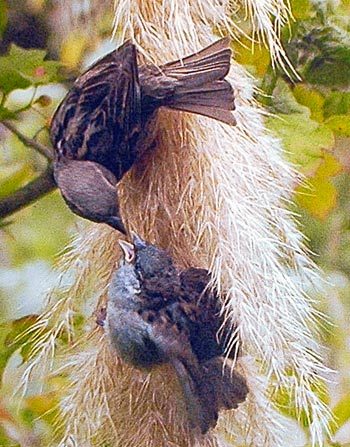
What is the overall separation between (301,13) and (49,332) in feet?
1.10

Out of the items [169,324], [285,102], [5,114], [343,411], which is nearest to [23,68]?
[5,114]

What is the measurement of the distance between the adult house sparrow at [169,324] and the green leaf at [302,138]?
17cm

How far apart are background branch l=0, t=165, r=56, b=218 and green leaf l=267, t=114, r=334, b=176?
0.71ft

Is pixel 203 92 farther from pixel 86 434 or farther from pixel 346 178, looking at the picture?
pixel 346 178

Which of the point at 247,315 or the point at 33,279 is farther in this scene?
the point at 33,279

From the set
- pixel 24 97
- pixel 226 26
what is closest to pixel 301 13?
pixel 226 26

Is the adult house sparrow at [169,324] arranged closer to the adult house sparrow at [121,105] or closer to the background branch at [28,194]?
the adult house sparrow at [121,105]

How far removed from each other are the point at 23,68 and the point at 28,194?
113mm

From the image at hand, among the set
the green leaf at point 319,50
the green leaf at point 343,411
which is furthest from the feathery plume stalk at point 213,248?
the green leaf at point 343,411

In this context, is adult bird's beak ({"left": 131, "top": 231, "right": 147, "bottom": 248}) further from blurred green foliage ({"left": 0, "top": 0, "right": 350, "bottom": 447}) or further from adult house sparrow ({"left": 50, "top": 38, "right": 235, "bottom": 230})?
blurred green foliage ({"left": 0, "top": 0, "right": 350, "bottom": 447})

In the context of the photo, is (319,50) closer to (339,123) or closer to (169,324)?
(339,123)

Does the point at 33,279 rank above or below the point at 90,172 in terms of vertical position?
below

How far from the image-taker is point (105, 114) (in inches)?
25.6

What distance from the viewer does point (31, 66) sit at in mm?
868
